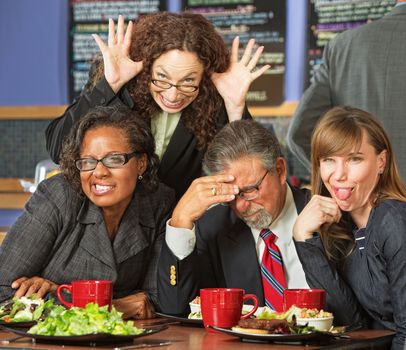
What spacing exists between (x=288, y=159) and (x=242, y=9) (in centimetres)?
98

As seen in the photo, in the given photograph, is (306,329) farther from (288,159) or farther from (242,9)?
(242,9)

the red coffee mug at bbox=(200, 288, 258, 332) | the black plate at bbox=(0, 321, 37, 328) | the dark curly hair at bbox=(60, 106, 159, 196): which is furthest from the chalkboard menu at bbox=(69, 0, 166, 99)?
the red coffee mug at bbox=(200, 288, 258, 332)

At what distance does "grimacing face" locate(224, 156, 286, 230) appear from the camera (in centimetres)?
304

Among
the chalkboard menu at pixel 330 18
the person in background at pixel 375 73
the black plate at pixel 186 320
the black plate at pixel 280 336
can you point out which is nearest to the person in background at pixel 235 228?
the black plate at pixel 186 320

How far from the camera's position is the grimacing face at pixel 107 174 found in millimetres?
3064

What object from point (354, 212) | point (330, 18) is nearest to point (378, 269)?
point (354, 212)

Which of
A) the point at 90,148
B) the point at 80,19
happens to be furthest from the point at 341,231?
the point at 80,19

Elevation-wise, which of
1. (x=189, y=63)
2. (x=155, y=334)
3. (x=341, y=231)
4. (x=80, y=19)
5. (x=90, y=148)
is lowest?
(x=155, y=334)

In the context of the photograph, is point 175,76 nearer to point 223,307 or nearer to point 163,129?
point 163,129

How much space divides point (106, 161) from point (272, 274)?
62cm

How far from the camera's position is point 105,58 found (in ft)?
11.3

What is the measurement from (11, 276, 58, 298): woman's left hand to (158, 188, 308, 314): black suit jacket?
35 centimetres

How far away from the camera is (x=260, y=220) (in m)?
3.07

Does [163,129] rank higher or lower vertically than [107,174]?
higher
